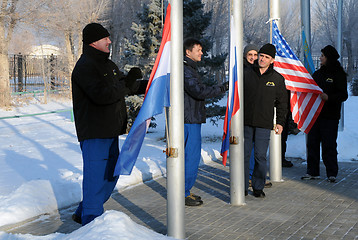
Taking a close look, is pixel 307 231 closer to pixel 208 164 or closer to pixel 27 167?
pixel 208 164

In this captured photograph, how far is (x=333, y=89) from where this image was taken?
7895 millimetres

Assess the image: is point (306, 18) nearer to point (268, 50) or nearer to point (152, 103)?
point (268, 50)

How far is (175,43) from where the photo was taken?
4.78m

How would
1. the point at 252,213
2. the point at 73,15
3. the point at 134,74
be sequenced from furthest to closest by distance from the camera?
the point at 73,15 → the point at 252,213 → the point at 134,74

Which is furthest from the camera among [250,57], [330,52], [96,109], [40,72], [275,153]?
[40,72]

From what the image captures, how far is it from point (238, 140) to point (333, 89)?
7.33ft

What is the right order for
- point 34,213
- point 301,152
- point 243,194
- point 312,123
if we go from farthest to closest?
point 301,152 → point 312,123 → point 243,194 → point 34,213

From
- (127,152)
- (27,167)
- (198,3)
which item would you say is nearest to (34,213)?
(127,152)

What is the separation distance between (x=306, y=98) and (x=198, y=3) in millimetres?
7335

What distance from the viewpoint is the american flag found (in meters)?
7.89

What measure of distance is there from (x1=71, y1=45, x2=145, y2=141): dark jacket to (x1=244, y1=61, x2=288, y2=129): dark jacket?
2.41m

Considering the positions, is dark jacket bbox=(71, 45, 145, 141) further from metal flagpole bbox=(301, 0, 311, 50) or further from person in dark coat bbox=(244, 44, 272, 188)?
metal flagpole bbox=(301, 0, 311, 50)

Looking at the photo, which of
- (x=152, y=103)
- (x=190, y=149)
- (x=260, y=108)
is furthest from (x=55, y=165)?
(x=152, y=103)

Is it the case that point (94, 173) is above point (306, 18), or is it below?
below
